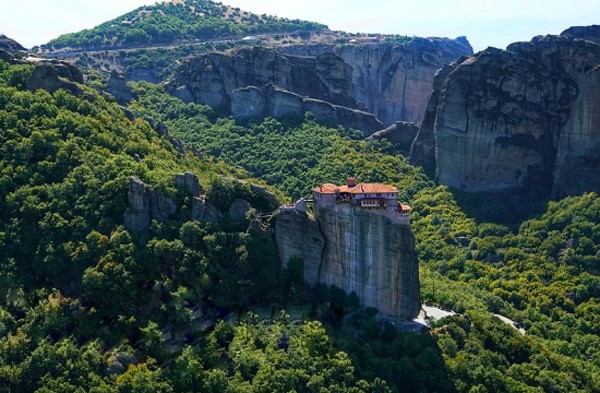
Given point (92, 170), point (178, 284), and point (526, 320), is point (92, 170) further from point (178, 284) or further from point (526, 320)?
point (526, 320)

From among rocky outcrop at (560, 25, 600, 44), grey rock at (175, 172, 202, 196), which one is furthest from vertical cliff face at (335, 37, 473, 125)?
grey rock at (175, 172, 202, 196)

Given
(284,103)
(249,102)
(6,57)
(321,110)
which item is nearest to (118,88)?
(249,102)

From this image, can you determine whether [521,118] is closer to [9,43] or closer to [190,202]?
[190,202]

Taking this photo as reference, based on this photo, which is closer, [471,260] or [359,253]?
[359,253]

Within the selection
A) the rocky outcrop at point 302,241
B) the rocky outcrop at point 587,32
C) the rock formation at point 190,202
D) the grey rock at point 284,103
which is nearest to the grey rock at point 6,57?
the rock formation at point 190,202

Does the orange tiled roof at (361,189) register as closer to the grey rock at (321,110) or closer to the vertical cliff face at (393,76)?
the grey rock at (321,110)

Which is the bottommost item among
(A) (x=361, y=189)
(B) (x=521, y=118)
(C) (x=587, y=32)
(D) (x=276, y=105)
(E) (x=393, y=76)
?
(A) (x=361, y=189)

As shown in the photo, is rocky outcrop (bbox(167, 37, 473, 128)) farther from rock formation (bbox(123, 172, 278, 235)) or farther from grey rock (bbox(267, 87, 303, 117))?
rock formation (bbox(123, 172, 278, 235))
